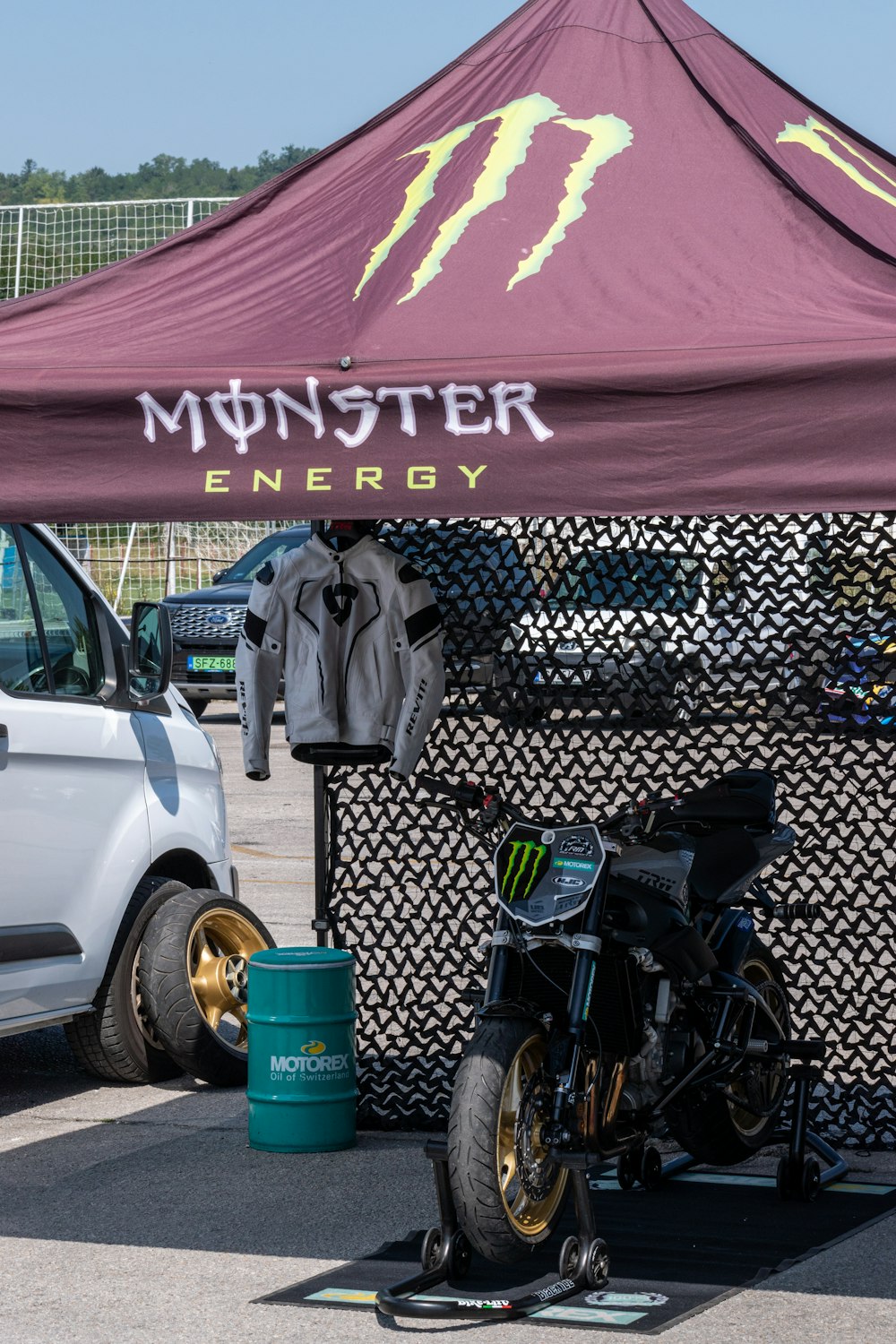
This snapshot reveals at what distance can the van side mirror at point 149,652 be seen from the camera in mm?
7395

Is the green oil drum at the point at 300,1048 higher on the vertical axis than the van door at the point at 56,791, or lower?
lower

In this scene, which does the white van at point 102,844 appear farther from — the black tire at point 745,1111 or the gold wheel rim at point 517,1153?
the gold wheel rim at point 517,1153

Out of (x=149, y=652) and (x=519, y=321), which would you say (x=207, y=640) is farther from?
(x=519, y=321)

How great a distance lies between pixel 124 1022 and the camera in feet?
24.1

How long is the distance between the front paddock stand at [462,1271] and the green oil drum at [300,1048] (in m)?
1.48

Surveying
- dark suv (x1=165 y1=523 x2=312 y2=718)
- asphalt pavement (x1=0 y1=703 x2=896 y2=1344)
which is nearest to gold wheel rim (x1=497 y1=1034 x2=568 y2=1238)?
asphalt pavement (x1=0 y1=703 x2=896 y2=1344)

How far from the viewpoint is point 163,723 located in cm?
775

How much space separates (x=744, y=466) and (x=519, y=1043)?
158cm

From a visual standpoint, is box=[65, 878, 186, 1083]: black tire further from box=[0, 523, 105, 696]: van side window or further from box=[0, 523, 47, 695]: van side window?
box=[0, 523, 47, 695]: van side window

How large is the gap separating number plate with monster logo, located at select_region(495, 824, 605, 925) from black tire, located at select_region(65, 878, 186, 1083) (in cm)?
263

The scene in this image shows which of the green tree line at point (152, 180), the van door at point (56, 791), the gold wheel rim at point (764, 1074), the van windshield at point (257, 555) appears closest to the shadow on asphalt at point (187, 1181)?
the van door at point (56, 791)

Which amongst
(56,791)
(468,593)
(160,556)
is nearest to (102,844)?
(56,791)

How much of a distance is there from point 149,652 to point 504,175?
9.16ft

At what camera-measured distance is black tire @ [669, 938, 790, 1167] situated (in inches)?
232
